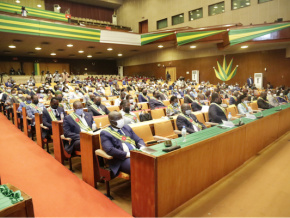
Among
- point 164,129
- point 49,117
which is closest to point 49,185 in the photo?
point 49,117

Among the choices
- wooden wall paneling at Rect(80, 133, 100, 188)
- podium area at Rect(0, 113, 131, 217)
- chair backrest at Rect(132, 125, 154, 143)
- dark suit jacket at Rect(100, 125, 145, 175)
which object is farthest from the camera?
chair backrest at Rect(132, 125, 154, 143)

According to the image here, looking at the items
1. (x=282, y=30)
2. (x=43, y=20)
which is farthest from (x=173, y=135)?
(x=43, y=20)

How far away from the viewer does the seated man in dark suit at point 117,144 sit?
259cm

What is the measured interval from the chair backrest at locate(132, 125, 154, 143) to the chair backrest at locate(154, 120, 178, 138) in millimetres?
210

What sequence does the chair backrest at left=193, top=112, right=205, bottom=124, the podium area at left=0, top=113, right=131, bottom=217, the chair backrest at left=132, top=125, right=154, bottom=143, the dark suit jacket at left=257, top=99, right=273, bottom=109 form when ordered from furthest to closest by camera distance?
1. the dark suit jacket at left=257, top=99, right=273, bottom=109
2. the chair backrest at left=193, top=112, right=205, bottom=124
3. the chair backrest at left=132, top=125, right=154, bottom=143
4. the podium area at left=0, top=113, right=131, bottom=217

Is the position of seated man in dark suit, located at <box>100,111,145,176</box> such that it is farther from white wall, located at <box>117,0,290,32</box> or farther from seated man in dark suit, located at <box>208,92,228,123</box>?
white wall, located at <box>117,0,290,32</box>

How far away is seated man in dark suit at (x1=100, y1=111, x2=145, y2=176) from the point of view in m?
2.59

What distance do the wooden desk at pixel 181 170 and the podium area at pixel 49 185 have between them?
0.45 meters

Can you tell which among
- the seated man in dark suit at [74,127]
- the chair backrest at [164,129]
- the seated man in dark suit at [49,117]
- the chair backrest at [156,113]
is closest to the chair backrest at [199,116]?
the chair backrest at [164,129]

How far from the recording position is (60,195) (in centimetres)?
271

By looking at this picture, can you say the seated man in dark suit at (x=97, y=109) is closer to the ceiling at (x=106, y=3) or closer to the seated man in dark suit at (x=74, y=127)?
the seated man in dark suit at (x=74, y=127)

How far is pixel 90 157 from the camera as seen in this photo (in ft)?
9.54

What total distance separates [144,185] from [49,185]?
5.31 feet

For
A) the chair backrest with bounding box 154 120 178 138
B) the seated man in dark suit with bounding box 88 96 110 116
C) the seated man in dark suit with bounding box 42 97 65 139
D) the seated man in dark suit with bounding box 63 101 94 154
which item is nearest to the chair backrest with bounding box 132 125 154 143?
the chair backrest with bounding box 154 120 178 138
